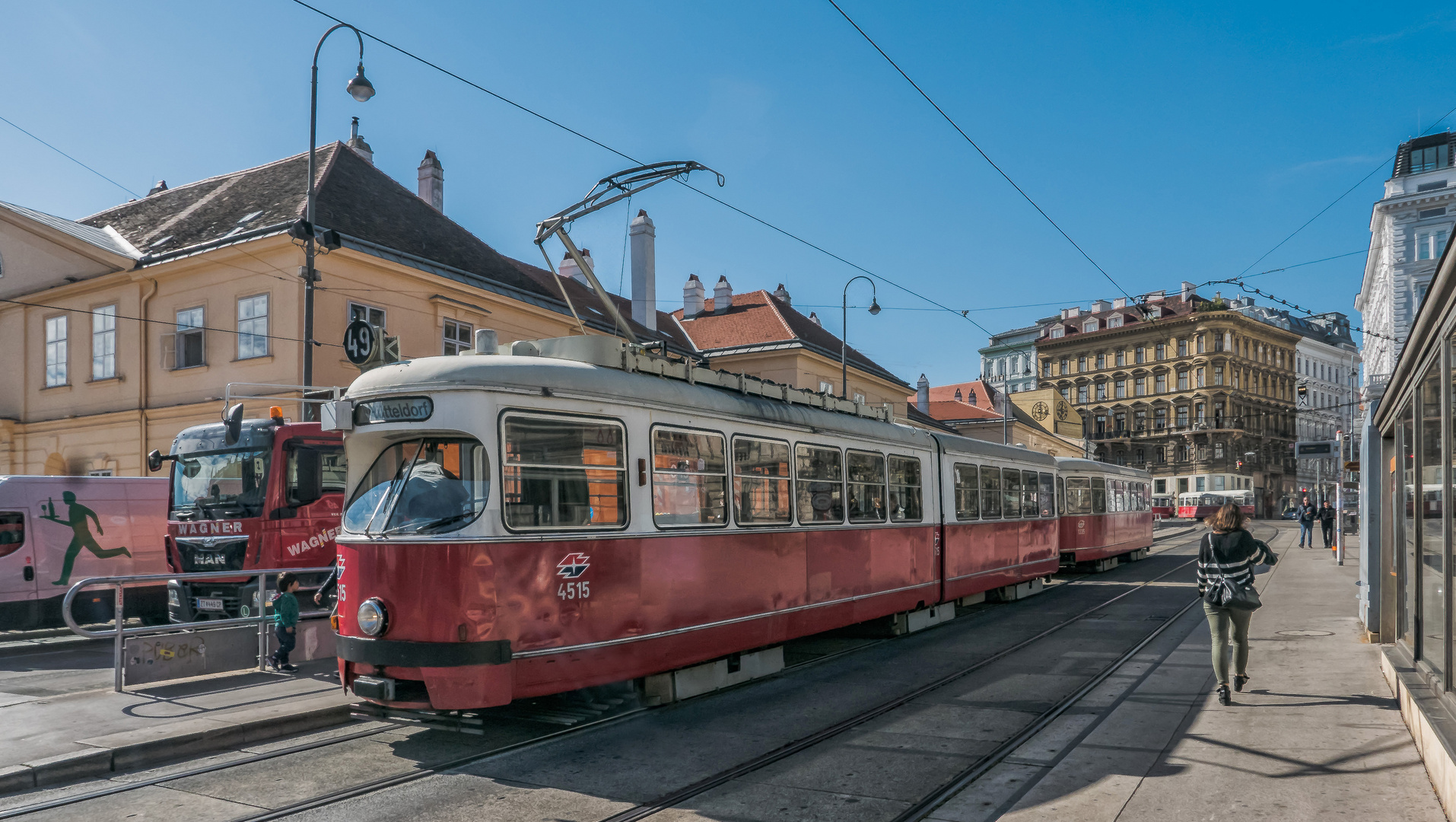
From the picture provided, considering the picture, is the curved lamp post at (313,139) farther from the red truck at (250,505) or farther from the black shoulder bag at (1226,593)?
the black shoulder bag at (1226,593)

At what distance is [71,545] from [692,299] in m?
33.4

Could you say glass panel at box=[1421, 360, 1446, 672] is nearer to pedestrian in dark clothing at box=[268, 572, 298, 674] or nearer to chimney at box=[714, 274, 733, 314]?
pedestrian in dark clothing at box=[268, 572, 298, 674]

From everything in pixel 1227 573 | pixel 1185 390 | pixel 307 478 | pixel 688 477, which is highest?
pixel 1185 390

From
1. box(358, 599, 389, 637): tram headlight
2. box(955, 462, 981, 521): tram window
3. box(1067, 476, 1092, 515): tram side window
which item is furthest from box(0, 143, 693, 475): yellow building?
box(358, 599, 389, 637): tram headlight

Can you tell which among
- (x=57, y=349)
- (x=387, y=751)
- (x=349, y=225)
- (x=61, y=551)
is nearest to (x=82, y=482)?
(x=61, y=551)

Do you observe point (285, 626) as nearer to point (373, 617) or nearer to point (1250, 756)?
point (373, 617)

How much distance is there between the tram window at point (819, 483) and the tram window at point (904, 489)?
1595 mm

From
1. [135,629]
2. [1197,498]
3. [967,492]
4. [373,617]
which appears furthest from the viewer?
[1197,498]

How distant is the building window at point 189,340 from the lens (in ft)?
80.7

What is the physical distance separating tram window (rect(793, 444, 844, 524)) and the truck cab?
7005 mm

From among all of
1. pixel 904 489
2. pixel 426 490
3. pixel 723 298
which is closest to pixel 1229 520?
pixel 904 489

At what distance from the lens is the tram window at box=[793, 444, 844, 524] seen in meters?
11.0

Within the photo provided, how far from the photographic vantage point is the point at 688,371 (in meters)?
9.77

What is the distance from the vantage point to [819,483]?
11.4 m
